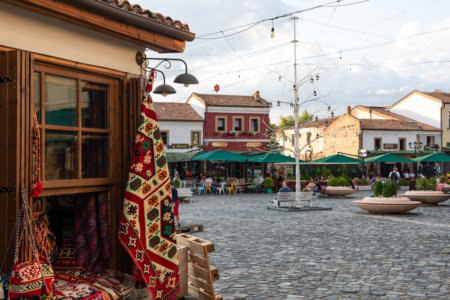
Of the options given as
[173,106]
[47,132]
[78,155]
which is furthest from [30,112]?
[173,106]

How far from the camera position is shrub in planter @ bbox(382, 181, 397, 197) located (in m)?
16.4

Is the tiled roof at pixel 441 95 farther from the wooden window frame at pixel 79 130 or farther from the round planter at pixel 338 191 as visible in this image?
the wooden window frame at pixel 79 130

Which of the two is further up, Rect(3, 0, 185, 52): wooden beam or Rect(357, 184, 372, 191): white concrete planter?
Rect(3, 0, 185, 52): wooden beam

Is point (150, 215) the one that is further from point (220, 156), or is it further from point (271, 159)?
point (271, 159)

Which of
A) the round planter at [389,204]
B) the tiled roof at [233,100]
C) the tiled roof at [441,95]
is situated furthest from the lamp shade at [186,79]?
the tiled roof at [441,95]

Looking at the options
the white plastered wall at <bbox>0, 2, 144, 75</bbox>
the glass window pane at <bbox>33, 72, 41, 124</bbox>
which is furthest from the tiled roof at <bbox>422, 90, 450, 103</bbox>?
the glass window pane at <bbox>33, 72, 41, 124</bbox>

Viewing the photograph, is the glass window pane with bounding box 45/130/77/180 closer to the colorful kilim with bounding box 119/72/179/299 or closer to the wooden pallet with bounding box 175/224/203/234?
the colorful kilim with bounding box 119/72/179/299

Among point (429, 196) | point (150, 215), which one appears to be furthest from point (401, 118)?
point (150, 215)

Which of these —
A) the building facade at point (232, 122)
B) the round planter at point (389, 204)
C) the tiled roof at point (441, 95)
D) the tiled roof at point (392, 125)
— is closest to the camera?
the round planter at point (389, 204)

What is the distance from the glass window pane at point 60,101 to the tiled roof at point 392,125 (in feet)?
153

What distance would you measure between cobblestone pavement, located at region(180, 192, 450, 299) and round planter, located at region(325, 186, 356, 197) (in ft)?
31.9

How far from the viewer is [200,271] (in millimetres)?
5613

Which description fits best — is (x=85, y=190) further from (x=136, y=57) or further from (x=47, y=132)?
(x=136, y=57)

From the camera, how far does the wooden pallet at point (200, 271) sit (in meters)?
5.44
